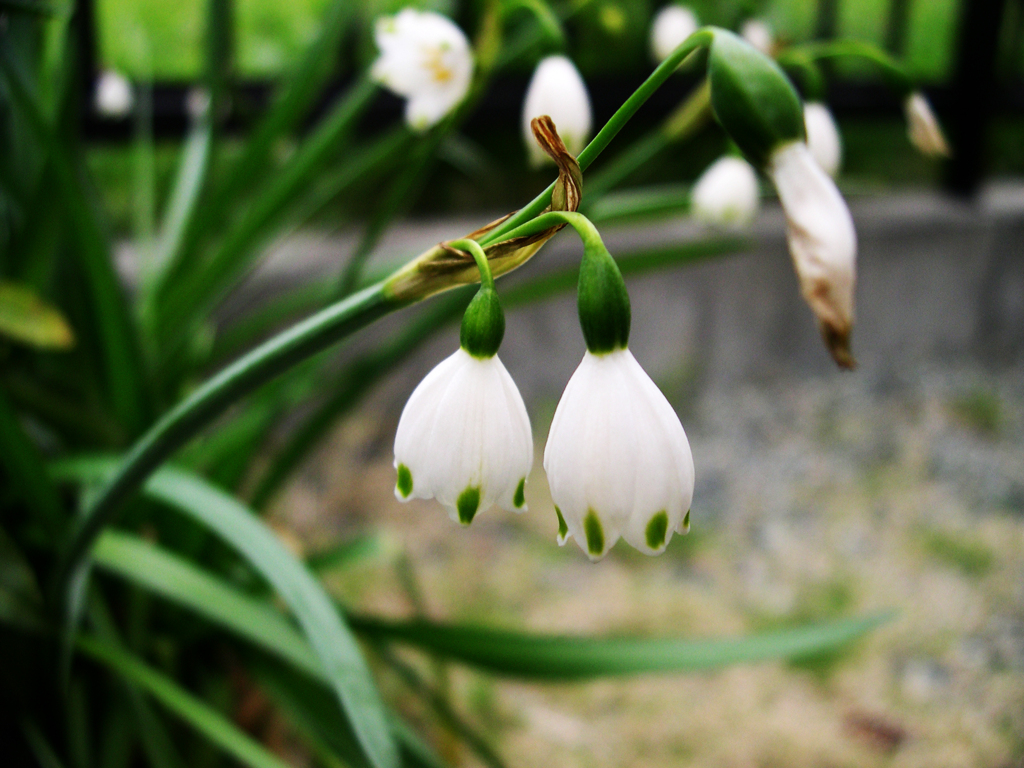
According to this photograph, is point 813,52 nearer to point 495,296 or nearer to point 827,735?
point 495,296

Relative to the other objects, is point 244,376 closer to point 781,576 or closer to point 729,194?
point 729,194

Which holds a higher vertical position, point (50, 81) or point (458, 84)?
→ point (50, 81)

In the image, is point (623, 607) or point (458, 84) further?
point (623, 607)

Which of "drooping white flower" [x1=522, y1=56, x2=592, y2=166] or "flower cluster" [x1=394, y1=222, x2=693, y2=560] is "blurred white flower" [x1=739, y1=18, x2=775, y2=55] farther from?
"flower cluster" [x1=394, y1=222, x2=693, y2=560]

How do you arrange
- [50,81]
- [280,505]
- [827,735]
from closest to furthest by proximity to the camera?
1. [50,81]
2. [827,735]
3. [280,505]

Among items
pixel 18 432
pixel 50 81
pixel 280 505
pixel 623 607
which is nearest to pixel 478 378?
pixel 18 432

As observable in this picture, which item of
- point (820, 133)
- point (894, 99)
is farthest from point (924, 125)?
point (894, 99)
